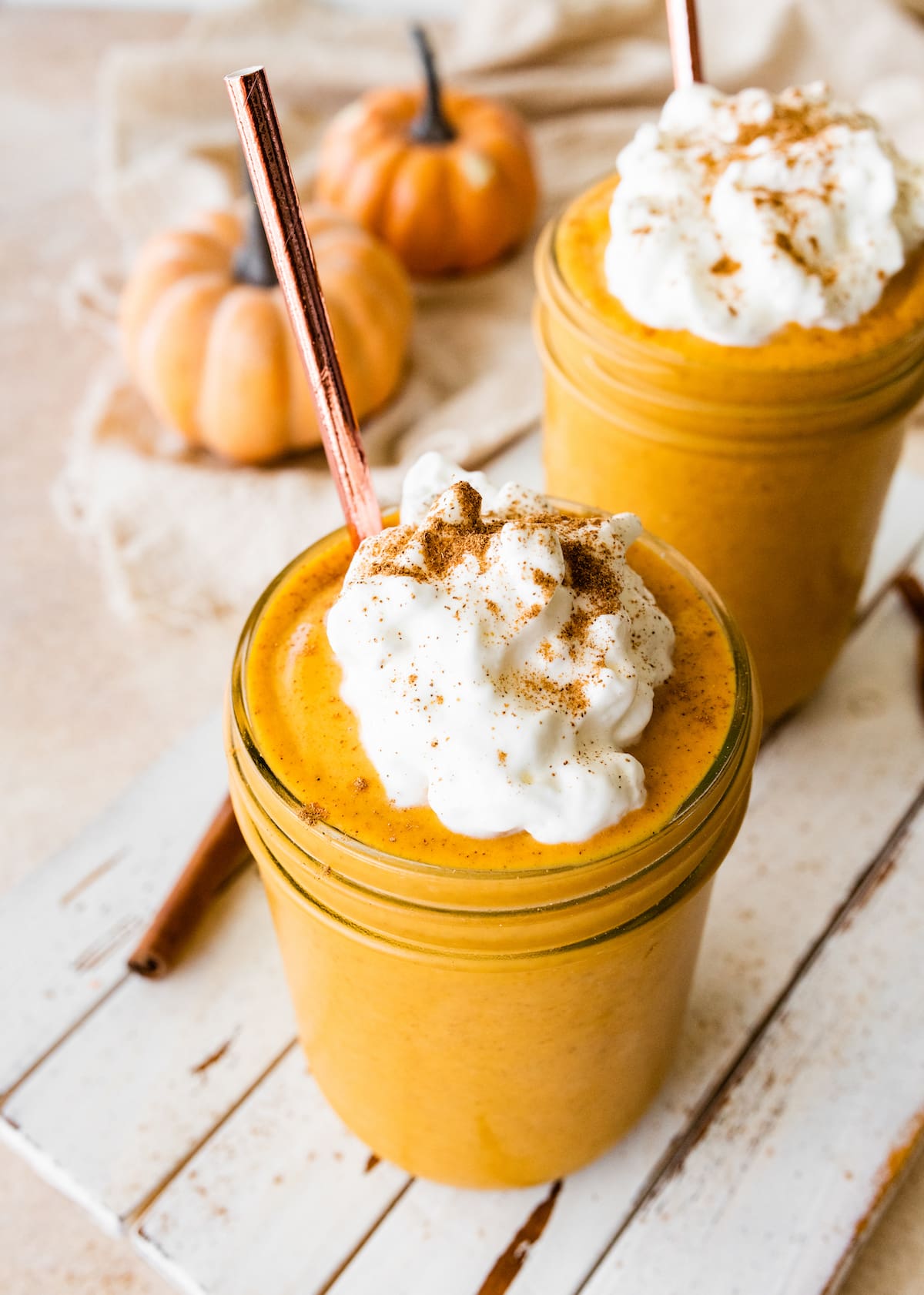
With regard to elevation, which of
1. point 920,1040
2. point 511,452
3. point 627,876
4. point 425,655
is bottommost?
point 920,1040

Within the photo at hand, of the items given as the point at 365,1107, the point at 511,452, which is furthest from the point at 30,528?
the point at 365,1107

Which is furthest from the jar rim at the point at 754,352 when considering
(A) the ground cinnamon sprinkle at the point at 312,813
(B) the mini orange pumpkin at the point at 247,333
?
(B) the mini orange pumpkin at the point at 247,333

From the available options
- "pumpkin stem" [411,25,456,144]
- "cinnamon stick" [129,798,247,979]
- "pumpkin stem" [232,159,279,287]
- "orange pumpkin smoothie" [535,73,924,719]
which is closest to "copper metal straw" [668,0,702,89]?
"orange pumpkin smoothie" [535,73,924,719]

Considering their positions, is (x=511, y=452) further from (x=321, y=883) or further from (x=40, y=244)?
(x=40, y=244)

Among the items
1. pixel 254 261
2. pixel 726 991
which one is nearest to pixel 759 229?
pixel 726 991

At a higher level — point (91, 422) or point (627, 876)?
point (627, 876)
